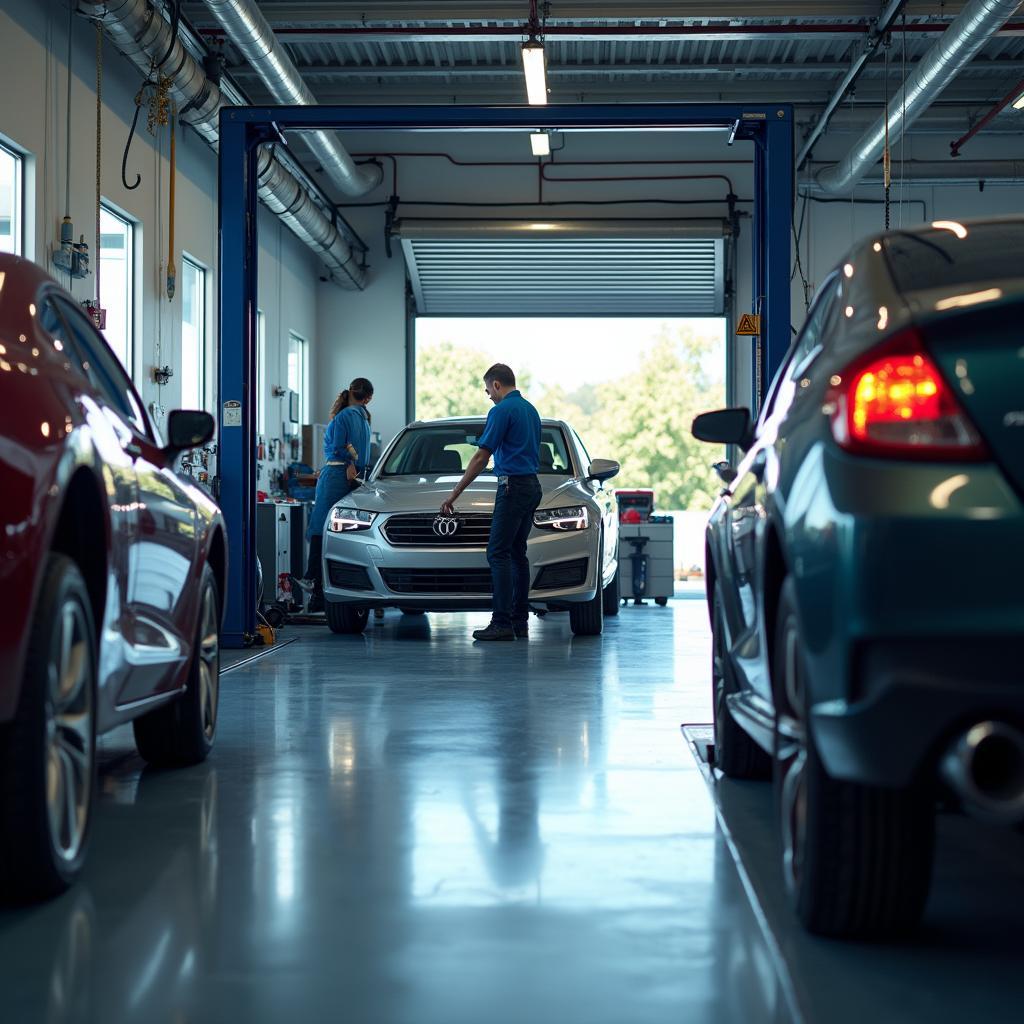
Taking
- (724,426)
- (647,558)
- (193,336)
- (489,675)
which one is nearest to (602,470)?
(489,675)

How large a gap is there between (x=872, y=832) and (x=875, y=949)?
27 cm

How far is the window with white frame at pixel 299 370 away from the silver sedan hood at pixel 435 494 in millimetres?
8782

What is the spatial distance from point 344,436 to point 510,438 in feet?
7.81

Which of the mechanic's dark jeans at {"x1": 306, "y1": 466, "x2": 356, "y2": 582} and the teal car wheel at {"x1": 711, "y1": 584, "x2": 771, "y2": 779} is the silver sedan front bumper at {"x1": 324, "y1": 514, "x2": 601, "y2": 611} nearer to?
the mechanic's dark jeans at {"x1": 306, "y1": 466, "x2": 356, "y2": 582}

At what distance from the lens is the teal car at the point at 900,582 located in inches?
85.7

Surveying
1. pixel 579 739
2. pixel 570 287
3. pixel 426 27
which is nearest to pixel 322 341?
pixel 570 287

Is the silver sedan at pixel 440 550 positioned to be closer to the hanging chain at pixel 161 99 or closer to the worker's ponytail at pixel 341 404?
the worker's ponytail at pixel 341 404

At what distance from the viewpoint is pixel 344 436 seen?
11.1 meters

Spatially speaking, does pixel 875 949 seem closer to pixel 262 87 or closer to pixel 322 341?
pixel 262 87

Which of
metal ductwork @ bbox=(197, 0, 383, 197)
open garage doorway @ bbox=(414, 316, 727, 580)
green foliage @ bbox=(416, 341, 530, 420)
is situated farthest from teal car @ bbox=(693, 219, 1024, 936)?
open garage doorway @ bbox=(414, 316, 727, 580)

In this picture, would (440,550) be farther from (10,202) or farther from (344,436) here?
(10,202)

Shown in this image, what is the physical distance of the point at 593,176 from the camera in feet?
61.4

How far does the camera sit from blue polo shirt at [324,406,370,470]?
1108 centimetres

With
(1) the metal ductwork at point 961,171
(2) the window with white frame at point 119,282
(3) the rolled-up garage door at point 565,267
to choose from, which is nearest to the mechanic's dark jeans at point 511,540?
(2) the window with white frame at point 119,282
